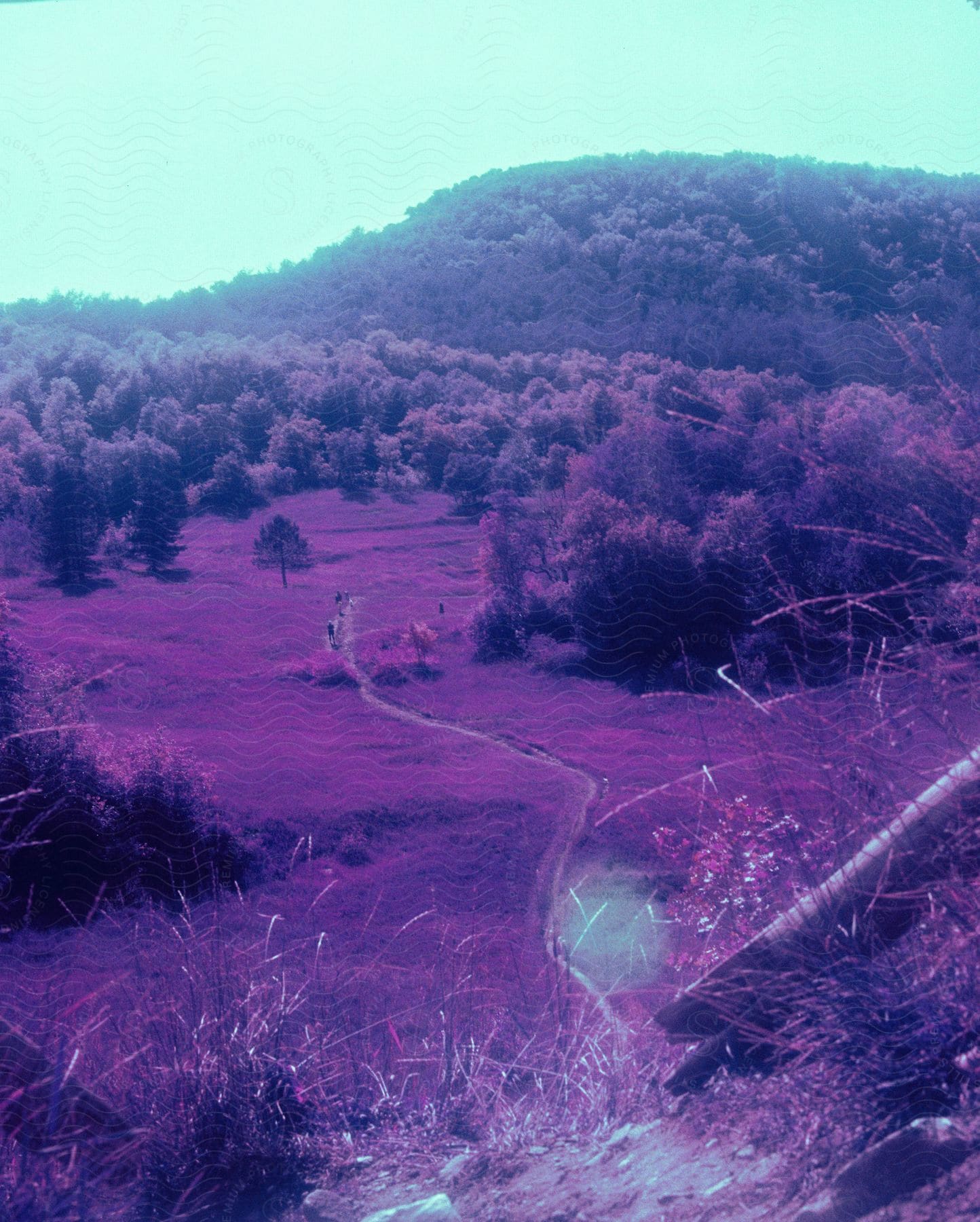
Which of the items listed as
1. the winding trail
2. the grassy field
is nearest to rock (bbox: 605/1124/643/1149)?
the grassy field

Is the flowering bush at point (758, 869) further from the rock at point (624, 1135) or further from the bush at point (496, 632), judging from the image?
the bush at point (496, 632)

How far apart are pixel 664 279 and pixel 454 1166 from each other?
57.6 ft

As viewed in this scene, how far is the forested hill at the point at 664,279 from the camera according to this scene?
1364 centimetres

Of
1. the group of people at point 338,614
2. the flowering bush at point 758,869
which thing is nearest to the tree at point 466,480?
the group of people at point 338,614

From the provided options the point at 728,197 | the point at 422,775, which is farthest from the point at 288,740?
the point at 728,197

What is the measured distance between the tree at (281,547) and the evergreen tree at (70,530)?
1606 millimetres

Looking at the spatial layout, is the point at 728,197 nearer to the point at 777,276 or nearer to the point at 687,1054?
the point at 777,276

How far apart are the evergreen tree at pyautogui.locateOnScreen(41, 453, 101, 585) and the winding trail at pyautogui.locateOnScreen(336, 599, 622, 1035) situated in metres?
2.56

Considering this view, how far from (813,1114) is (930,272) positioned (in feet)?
48.9

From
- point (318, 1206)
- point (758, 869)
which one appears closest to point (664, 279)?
point (758, 869)

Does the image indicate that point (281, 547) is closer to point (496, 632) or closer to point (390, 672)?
point (390, 672)

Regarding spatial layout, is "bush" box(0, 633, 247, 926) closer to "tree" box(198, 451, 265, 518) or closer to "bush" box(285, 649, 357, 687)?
"bush" box(285, 649, 357, 687)

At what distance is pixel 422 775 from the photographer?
7.27m

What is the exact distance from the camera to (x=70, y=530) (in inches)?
314
